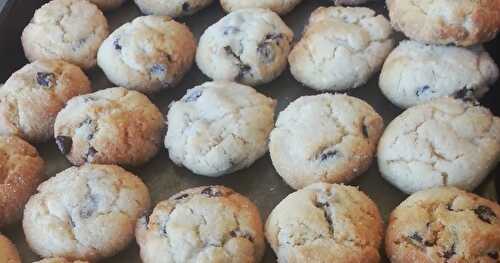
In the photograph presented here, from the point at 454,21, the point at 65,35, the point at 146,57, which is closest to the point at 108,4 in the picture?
the point at 65,35

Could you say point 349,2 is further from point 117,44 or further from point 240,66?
point 117,44

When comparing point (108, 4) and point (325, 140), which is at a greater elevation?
point (108, 4)

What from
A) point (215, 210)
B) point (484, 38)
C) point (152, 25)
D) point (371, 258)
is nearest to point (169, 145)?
point (215, 210)

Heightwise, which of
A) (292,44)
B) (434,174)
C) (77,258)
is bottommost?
(77,258)

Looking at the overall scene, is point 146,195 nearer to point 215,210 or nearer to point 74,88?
point 215,210

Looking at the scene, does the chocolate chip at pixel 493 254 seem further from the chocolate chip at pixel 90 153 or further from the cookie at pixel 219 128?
the chocolate chip at pixel 90 153

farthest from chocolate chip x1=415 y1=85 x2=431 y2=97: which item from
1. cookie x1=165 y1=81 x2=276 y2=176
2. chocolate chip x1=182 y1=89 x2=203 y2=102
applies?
chocolate chip x1=182 y1=89 x2=203 y2=102

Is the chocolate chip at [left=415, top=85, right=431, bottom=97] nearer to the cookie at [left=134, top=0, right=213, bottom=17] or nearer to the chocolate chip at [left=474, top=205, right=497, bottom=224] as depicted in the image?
the chocolate chip at [left=474, top=205, right=497, bottom=224]

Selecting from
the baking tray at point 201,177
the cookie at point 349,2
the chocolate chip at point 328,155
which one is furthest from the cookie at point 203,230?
the cookie at point 349,2
